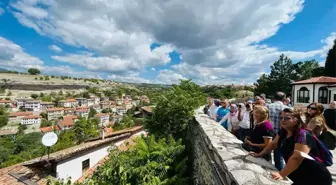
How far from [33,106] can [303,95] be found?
319 feet

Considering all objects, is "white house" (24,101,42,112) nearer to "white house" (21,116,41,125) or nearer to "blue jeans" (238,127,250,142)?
"white house" (21,116,41,125)

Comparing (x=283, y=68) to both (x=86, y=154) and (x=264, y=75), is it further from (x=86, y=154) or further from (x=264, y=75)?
(x=86, y=154)

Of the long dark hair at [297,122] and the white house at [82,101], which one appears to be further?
the white house at [82,101]

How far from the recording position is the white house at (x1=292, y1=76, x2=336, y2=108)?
18.6 meters

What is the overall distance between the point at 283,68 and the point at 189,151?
118ft

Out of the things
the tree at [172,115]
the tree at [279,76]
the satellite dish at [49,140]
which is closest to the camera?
the tree at [172,115]

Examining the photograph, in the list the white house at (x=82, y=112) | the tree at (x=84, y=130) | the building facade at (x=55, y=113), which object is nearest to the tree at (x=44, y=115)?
the building facade at (x=55, y=113)

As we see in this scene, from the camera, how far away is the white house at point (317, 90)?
18566 mm

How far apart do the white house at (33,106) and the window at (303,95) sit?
9307 centimetres

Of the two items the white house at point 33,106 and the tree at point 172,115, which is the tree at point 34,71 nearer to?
the white house at point 33,106

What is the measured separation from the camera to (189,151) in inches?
241

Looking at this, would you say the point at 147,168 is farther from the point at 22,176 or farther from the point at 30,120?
the point at 30,120

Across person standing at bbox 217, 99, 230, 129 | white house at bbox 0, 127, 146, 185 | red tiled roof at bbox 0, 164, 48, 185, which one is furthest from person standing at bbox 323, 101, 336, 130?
red tiled roof at bbox 0, 164, 48, 185

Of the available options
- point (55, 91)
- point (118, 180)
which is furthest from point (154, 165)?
point (55, 91)
